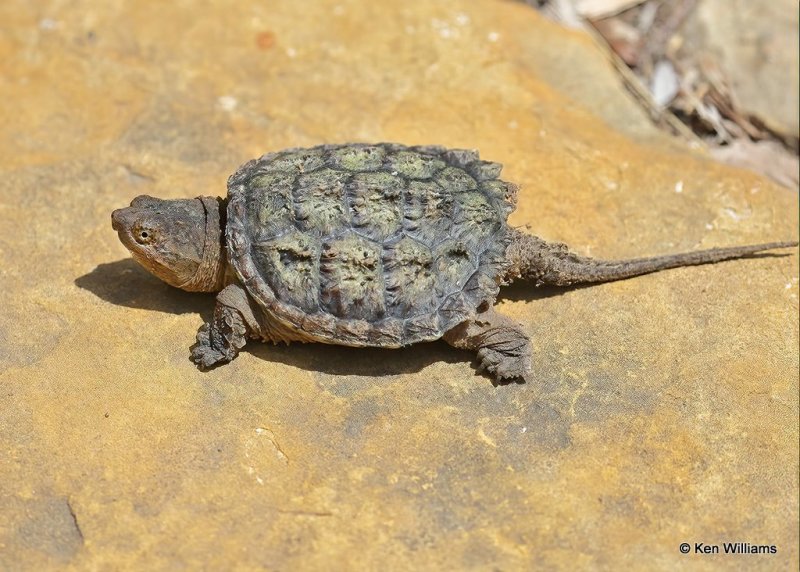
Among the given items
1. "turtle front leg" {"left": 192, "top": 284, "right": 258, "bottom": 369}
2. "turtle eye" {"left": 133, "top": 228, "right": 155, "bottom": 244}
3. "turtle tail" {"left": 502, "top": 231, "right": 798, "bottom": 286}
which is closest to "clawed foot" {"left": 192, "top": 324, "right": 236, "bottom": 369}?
"turtle front leg" {"left": 192, "top": 284, "right": 258, "bottom": 369}

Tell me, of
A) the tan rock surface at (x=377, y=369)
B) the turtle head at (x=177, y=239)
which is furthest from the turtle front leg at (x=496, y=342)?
the turtle head at (x=177, y=239)

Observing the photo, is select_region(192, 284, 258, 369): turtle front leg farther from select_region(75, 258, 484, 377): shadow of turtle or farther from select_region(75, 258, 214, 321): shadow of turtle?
select_region(75, 258, 214, 321): shadow of turtle

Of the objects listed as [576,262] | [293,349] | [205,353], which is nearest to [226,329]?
[205,353]

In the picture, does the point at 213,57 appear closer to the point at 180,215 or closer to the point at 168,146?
the point at 168,146

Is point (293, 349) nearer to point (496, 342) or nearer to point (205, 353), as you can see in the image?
point (205, 353)

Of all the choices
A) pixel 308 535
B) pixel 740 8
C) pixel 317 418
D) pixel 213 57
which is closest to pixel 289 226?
→ pixel 317 418

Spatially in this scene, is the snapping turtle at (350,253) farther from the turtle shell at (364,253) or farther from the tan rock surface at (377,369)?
the tan rock surface at (377,369)
